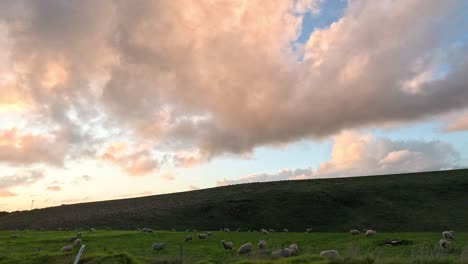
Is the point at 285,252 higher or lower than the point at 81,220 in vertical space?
lower

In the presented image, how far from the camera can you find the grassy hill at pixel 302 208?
8750cm

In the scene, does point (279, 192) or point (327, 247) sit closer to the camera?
point (327, 247)

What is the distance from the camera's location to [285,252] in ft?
119

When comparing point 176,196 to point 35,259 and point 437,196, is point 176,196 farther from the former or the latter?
point 35,259

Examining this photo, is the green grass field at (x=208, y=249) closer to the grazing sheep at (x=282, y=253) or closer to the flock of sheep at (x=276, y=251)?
the flock of sheep at (x=276, y=251)

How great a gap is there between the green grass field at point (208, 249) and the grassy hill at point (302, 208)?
29.4m

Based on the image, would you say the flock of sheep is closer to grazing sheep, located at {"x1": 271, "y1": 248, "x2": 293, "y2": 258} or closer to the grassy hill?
grazing sheep, located at {"x1": 271, "y1": 248, "x2": 293, "y2": 258}

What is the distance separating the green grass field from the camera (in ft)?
108

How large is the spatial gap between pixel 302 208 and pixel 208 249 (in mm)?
55289

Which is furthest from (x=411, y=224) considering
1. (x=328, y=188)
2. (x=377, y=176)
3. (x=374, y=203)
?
(x=377, y=176)

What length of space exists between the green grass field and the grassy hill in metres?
29.4

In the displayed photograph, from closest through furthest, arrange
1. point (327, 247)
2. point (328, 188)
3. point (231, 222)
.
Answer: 1. point (327, 247)
2. point (231, 222)
3. point (328, 188)

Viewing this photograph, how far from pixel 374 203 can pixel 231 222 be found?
103 feet

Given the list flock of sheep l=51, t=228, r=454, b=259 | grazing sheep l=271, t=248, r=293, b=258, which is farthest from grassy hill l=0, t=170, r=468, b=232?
grazing sheep l=271, t=248, r=293, b=258
